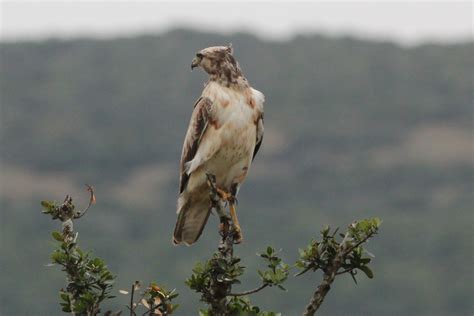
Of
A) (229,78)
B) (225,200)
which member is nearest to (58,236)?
(225,200)

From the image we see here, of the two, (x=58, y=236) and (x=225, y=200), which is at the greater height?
(x=225, y=200)

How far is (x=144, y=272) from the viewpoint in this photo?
56.0 m

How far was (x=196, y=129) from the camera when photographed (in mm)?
9883

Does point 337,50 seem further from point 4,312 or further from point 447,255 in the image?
point 4,312

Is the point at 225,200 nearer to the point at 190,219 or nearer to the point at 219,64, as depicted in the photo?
the point at 190,219

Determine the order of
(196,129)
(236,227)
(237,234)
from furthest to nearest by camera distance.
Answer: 1. (196,129)
2. (237,234)
3. (236,227)

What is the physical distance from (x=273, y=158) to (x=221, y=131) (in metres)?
65.3

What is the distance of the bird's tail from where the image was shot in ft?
33.7

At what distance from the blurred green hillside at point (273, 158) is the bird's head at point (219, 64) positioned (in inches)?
1299

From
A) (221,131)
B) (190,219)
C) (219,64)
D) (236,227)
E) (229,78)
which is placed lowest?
(236,227)

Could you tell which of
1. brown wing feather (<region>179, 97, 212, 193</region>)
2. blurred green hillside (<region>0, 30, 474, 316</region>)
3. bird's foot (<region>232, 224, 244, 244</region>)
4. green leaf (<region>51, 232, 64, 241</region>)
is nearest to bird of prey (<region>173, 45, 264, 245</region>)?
brown wing feather (<region>179, 97, 212, 193</region>)

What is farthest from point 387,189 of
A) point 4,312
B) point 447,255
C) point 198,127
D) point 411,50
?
point 198,127

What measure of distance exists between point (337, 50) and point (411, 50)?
471 centimetres

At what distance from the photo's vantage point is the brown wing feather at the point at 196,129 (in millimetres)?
9852
